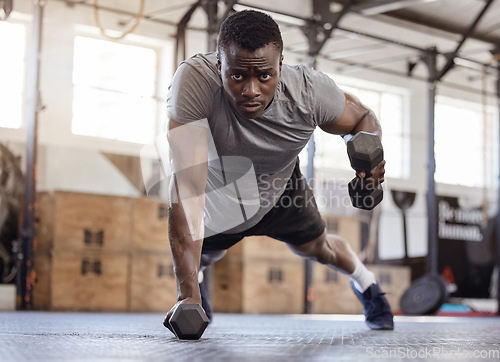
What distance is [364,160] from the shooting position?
1821 millimetres

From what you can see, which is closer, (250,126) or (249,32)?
(249,32)

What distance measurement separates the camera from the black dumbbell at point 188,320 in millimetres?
1590

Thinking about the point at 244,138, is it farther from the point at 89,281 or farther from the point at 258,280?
the point at 258,280

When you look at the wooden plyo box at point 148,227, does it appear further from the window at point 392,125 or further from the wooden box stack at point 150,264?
the window at point 392,125

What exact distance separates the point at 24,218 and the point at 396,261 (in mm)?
4173

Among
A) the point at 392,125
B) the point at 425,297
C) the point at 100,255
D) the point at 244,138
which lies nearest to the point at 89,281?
the point at 100,255

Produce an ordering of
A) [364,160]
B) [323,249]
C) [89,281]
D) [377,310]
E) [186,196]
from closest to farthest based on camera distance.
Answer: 1. [186,196]
2. [364,160]
3. [323,249]
4. [377,310]
5. [89,281]

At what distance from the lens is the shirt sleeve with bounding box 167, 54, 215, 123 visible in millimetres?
1711

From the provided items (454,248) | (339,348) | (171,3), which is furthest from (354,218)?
(339,348)

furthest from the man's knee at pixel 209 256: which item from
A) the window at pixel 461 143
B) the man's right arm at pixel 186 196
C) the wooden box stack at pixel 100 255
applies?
the window at pixel 461 143

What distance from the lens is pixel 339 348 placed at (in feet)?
4.86

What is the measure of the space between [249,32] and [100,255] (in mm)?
3996

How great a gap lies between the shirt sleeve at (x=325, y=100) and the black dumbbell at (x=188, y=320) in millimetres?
655

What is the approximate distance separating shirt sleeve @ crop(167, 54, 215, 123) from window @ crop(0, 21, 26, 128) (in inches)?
181
